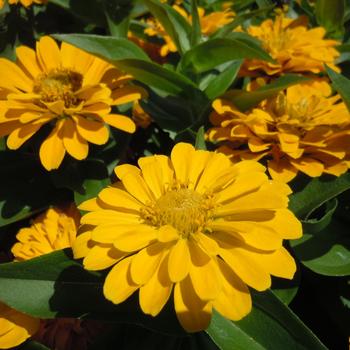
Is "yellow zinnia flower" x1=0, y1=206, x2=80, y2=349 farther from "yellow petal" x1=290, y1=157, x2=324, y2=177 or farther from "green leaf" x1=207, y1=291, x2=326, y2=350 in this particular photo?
"yellow petal" x1=290, y1=157, x2=324, y2=177

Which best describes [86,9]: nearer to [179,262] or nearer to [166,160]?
[166,160]

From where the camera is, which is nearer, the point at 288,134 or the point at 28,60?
the point at 288,134

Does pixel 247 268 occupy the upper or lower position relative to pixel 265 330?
upper

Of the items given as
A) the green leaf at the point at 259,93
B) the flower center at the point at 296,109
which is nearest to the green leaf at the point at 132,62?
the green leaf at the point at 259,93

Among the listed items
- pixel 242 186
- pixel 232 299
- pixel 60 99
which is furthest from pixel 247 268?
pixel 60 99

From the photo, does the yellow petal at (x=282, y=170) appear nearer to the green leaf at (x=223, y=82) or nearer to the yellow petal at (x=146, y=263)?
the green leaf at (x=223, y=82)

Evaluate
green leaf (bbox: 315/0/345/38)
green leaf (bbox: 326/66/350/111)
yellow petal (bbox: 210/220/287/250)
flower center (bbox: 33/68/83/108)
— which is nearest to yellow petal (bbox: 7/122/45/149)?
flower center (bbox: 33/68/83/108)
